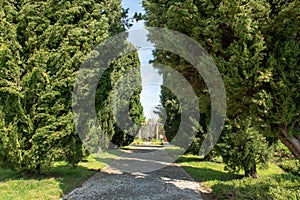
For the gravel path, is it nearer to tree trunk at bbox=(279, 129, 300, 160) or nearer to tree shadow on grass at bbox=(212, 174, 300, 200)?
tree shadow on grass at bbox=(212, 174, 300, 200)

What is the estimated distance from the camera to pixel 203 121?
11891 mm

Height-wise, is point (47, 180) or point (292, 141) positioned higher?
point (292, 141)

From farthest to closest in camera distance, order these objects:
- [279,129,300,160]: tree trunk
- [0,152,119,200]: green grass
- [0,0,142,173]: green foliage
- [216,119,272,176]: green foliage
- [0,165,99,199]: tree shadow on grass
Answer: [216,119,272,176]: green foliage, [0,0,142,173]: green foliage, [0,165,99,199]: tree shadow on grass, [0,152,119,200]: green grass, [279,129,300,160]: tree trunk

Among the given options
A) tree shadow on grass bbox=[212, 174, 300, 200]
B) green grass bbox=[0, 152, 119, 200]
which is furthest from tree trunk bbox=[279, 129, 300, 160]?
green grass bbox=[0, 152, 119, 200]

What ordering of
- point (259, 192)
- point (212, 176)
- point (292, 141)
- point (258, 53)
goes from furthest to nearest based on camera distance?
1. point (212, 176)
2. point (259, 192)
3. point (292, 141)
4. point (258, 53)

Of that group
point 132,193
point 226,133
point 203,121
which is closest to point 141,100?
point 203,121

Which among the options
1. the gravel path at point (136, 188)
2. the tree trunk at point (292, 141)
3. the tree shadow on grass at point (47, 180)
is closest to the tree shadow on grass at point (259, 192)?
the gravel path at point (136, 188)

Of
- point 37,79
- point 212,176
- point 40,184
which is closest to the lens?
point 40,184

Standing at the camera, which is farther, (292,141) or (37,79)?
(37,79)

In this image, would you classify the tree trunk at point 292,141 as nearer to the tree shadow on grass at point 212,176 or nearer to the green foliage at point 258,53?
the green foliage at point 258,53

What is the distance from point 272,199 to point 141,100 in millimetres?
17677

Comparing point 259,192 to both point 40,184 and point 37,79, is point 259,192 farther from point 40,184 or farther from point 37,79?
point 37,79

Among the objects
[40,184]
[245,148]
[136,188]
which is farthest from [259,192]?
[40,184]

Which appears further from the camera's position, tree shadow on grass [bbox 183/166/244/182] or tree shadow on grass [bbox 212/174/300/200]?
tree shadow on grass [bbox 183/166/244/182]
